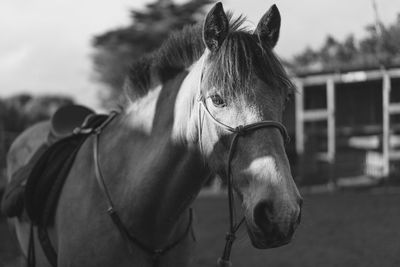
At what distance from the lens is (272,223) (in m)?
1.79

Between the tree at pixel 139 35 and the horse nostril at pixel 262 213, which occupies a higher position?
the horse nostril at pixel 262 213

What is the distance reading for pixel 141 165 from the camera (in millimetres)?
2459

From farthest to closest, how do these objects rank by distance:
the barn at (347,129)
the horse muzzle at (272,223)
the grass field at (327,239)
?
the barn at (347,129) → the grass field at (327,239) → the horse muzzle at (272,223)

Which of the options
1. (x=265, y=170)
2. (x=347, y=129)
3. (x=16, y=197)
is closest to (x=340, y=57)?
(x=347, y=129)

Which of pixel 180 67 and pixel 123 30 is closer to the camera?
pixel 180 67

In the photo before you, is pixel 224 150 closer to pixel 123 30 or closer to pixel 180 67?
pixel 180 67

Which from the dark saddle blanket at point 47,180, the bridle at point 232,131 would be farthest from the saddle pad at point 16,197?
the bridle at point 232,131

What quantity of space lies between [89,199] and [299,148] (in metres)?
12.4

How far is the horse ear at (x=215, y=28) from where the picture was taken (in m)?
2.12

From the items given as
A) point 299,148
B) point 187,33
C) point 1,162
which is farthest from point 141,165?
point 299,148

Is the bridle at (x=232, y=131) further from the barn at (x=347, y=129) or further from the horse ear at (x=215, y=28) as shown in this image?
the barn at (x=347, y=129)

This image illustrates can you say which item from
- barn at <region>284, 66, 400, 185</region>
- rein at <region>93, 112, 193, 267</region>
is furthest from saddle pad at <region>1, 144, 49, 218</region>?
barn at <region>284, 66, 400, 185</region>

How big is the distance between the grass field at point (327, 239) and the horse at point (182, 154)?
9.46ft

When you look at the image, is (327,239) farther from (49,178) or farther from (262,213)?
(262,213)
